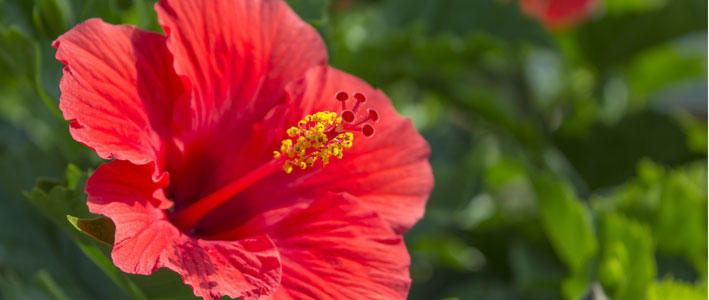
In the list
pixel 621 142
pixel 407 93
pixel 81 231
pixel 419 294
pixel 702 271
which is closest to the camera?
pixel 81 231

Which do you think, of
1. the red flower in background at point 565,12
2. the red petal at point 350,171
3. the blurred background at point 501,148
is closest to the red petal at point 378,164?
the red petal at point 350,171

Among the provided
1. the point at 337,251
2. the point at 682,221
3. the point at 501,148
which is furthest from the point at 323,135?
the point at 501,148

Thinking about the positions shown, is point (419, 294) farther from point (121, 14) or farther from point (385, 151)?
point (121, 14)

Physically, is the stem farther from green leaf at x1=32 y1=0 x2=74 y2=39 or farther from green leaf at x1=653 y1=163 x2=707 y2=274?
green leaf at x1=653 y1=163 x2=707 y2=274

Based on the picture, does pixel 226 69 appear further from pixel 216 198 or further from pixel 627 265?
pixel 627 265

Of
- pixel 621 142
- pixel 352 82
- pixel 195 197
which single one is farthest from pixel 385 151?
pixel 621 142

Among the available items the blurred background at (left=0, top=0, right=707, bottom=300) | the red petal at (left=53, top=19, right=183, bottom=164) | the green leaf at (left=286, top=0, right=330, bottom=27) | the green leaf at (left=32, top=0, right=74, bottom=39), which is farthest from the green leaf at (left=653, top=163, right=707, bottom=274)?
the green leaf at (left=32, top=0, right=74, bottom=39)
